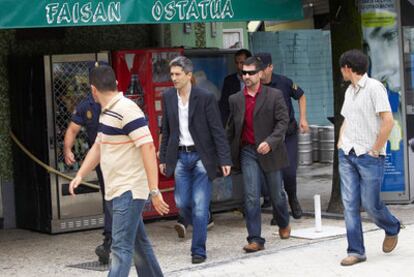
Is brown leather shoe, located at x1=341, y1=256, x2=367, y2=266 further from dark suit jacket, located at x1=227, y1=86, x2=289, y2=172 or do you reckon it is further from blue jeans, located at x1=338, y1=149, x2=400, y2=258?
dark suit jacket, located at x1=227, y1=86, x2=289, y2=172

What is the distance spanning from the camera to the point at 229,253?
8.68 metres

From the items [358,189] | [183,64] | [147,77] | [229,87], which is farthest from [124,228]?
[229,87]

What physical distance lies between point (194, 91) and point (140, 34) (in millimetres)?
2990

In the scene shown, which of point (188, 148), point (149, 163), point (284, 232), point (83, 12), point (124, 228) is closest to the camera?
point (149, 163)

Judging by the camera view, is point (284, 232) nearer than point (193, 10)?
No

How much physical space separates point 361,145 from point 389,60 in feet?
11.9

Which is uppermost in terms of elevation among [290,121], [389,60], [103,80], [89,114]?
[389,60]

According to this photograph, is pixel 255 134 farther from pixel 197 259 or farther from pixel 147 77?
pixel 147 77

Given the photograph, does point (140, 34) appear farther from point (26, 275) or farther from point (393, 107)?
point (26, 275)

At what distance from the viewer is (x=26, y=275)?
8117 millimetres

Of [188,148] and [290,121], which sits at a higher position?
[290,121]

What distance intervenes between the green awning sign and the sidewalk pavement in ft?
6.96

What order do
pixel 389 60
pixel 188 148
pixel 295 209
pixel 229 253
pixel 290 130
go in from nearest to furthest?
pixel 188 148 → pixel 229 253 → pixel 290 130 → pixel 295 209 → pixel 389 60

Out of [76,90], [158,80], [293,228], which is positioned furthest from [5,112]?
[293,228]
